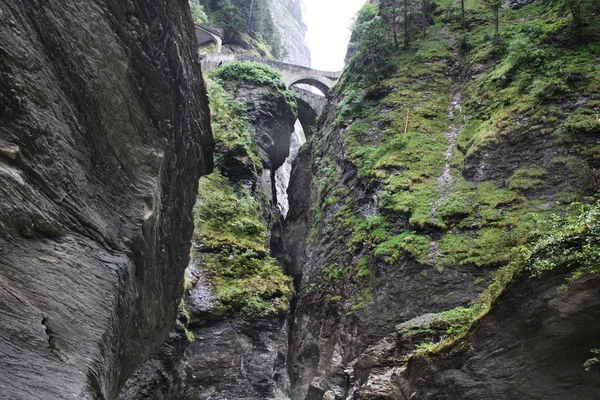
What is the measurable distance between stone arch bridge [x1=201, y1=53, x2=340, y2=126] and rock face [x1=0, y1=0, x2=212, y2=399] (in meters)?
25.7

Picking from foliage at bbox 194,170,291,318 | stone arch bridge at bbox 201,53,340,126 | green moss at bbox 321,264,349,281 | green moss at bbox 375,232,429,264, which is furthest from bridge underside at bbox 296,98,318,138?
green moss at bbox 375,232,429,264

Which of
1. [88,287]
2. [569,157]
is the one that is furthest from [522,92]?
[88,287]

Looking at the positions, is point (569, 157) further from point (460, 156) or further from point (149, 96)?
point (149, 96)

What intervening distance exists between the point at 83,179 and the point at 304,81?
31781 millimetres

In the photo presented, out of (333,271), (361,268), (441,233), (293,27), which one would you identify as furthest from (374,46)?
(293,27)

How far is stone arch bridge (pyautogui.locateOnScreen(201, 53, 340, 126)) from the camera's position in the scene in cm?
3219

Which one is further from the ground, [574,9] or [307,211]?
[574,9]

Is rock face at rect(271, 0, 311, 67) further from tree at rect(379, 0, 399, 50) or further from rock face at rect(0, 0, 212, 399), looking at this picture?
rock face at rect(0, 0, 212, 399)

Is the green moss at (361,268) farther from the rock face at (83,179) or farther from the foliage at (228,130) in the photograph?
the rock face at (83,179)

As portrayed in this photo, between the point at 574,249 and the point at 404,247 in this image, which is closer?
the point at 574,249

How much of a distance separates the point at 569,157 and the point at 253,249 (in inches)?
436

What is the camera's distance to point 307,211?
2508 centimetres

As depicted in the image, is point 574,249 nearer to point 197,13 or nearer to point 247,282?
point 247,282

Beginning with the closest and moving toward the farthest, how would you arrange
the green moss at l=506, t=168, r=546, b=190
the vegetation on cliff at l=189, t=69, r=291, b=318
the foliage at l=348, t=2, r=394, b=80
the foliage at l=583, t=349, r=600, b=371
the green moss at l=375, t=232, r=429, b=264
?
the foliage at l=583, t=349, r=600, b=371, the green moss at l=506, t=168, r=546, b=190, the green moss at l=375, t=232, r=429, b=264, the vegetation on cliff at l=189, t=69, r=291, b=318, the foliage at l=348, t=2, r=394, b=80
